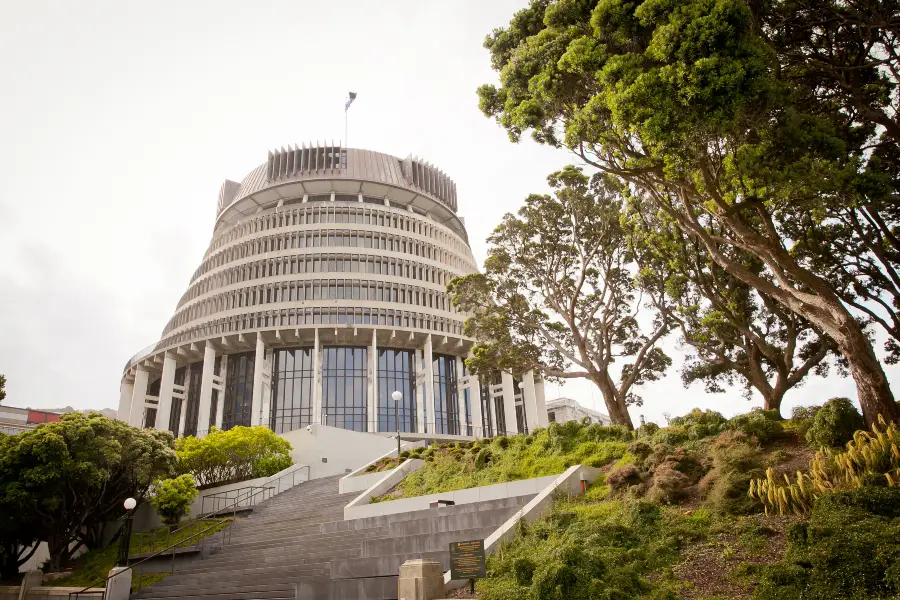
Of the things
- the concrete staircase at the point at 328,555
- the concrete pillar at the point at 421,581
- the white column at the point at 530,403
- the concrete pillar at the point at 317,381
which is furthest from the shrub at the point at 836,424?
the concrete pillar at the point at 317,381

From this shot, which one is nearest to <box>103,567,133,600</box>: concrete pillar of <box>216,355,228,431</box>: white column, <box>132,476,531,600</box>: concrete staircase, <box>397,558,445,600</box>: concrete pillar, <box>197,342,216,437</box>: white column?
<box>132,476,531,600</box>: concrete staircase

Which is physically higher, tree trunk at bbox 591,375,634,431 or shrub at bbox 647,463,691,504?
tree trunk at bbox 591,375,634,431

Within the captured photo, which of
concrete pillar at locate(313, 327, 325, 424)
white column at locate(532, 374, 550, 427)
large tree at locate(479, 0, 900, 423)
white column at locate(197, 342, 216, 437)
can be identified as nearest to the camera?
large tree at locate(479, 0, 900, 423)

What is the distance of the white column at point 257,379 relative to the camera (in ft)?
171

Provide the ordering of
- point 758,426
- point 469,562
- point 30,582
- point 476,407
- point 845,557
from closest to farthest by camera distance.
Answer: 1. point 845,557
2. point 469,562
3. point 758,426
4. point 30,582
5. point 476,407

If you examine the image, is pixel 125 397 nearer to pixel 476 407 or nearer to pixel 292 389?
pixel 292 389

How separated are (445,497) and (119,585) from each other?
10109 millimetres

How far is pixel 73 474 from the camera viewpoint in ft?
75.9

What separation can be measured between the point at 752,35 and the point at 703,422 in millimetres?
9606

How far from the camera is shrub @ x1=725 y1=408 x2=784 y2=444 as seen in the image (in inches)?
587

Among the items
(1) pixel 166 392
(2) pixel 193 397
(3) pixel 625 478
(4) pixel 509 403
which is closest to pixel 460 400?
(4) pixel 509 403

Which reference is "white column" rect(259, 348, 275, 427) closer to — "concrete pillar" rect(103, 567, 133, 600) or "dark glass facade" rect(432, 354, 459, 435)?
"dark glass facade" rect(432, 354, 459, 435)

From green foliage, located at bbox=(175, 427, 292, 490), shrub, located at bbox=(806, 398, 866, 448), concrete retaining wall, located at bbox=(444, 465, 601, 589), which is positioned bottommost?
concrete retaining wall, located at bbox=(444, 465, 601, 589)

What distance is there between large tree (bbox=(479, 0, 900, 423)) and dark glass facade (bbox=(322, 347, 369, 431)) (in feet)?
130
